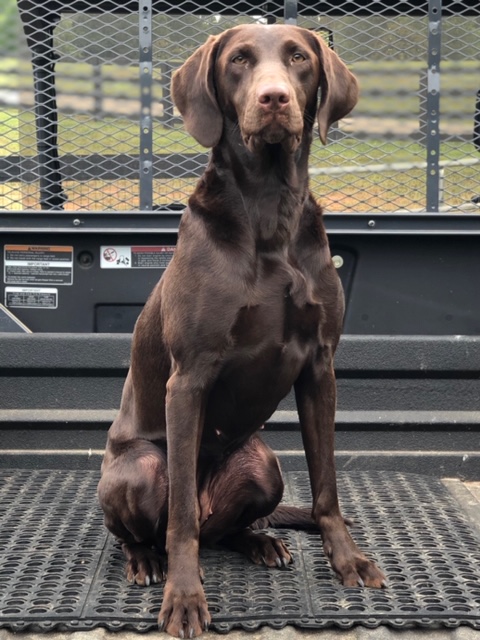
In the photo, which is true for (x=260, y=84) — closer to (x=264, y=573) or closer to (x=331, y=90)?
(x=331, y=90)

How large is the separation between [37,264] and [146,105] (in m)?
0.81

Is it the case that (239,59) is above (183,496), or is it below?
above

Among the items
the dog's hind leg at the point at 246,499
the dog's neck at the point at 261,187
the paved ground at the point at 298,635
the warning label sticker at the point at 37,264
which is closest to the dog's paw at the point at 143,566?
the dog's hind leg at the point at 246,499

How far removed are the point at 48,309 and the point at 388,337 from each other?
1442 mm

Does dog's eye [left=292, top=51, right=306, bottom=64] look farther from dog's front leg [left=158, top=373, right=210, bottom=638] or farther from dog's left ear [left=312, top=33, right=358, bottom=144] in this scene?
dog's front leg [left=158, top=373, right=210, bottom=638]

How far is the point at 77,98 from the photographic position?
439cm

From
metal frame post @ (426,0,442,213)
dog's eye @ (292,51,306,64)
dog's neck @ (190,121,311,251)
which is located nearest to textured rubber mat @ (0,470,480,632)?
dog's neck @ (190,121,311,251)

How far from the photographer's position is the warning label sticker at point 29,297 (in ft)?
14.9

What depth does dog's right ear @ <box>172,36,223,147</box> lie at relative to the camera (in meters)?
3.28

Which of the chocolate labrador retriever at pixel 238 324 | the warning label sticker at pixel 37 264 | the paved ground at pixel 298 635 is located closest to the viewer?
the paved ground at pixel 298 635

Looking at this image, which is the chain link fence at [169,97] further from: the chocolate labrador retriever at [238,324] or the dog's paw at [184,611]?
the dog's paw at [184,611]

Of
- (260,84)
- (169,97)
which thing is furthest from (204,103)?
(169,97)

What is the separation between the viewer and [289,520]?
387cm

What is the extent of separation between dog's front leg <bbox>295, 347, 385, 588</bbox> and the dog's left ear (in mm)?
716
